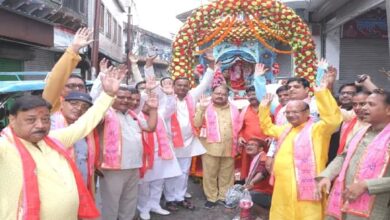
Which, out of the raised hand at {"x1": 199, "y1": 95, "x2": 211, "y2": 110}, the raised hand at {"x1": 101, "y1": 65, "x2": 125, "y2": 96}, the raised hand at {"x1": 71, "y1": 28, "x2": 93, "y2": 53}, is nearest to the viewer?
the raised hand at {"x1": 101, "y1": 65, "x2": 125, "y2": 96}

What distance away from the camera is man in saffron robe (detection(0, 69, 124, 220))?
2.07 m

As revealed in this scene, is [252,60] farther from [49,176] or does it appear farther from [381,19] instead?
[49,176]

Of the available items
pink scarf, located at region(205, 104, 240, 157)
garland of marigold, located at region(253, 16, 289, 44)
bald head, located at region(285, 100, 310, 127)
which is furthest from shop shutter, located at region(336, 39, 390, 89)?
bald head, located at region(285, 100, 310, 127)

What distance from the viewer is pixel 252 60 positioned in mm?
12430

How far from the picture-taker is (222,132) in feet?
18.2

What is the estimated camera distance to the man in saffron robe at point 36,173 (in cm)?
207

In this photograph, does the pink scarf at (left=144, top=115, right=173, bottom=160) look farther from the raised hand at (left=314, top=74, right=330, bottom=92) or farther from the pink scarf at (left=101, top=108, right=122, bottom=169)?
the raised hand at (left=314, top=74, right=330, bottom=92)

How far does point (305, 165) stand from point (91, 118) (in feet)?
6.07

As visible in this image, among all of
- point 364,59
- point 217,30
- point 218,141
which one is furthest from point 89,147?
point 364,59

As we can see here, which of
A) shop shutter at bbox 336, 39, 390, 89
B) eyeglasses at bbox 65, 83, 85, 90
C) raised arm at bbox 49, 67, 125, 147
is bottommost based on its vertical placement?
raised arm at bbox 49, 67, 125, 147

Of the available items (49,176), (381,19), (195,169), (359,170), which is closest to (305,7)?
(381,19)

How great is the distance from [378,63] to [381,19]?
4.82 feet

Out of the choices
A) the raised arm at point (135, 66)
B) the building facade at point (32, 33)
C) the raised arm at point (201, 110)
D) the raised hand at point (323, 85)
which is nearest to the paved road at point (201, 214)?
the raised arm at point (201, 110)

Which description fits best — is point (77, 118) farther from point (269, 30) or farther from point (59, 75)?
point (269, 30)
